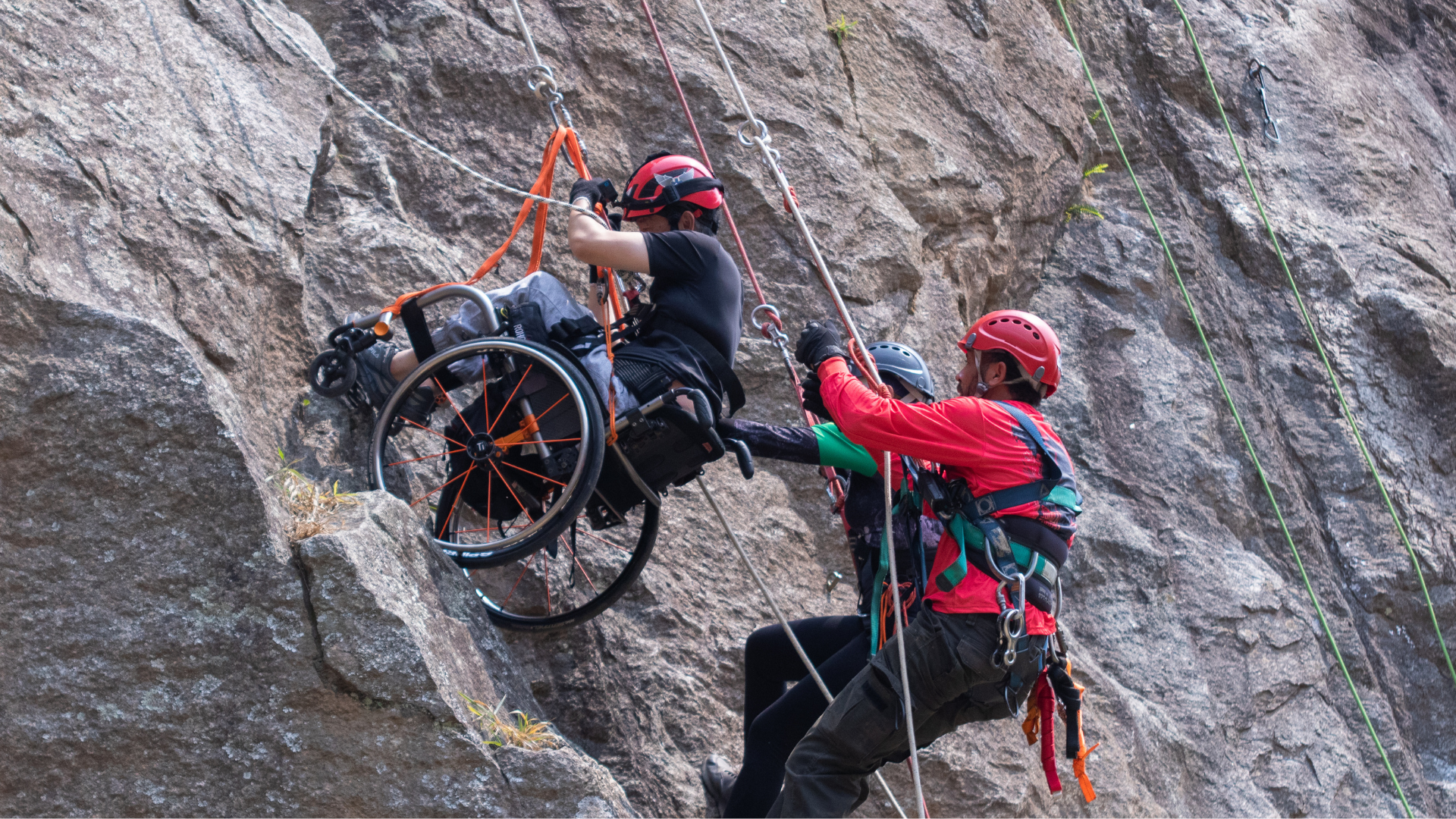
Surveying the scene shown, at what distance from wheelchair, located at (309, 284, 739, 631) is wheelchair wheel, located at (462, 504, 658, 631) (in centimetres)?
1

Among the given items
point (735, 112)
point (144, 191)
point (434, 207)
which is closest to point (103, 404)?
point (144, 191)

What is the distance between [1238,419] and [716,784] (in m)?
4.07

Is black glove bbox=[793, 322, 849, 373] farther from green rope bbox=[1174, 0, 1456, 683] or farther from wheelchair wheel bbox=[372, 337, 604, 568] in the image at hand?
green rope bbox=[1174, 0, 1456, 683]

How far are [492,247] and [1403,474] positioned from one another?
5811 millimetres

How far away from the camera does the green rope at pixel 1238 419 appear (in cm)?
633

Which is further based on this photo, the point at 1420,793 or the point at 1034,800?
the point at 1420,793

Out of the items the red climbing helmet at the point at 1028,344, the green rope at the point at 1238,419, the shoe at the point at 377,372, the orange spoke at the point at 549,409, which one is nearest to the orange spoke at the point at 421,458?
the shoe at the point at 377,372

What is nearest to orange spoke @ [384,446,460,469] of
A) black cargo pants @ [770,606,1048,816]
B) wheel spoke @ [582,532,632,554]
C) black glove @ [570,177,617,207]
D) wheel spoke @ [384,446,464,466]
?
wheel spoke @ [384,446,464,466]

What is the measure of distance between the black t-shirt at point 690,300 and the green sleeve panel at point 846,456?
414 mm

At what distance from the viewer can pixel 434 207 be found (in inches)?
210

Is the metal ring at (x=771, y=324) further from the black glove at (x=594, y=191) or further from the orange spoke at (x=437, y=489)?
the orange spoke at (x=437, y=489)

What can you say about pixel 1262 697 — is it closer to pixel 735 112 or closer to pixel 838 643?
pixel 838 643

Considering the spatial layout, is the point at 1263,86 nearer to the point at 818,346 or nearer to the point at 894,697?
the point at 818,346

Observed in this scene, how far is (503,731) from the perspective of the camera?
354 cm
